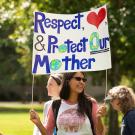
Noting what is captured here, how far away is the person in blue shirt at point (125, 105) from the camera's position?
20.7ft

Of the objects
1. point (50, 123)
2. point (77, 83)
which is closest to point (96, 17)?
point (77, 83)

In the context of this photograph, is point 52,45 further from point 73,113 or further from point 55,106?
point 73,113

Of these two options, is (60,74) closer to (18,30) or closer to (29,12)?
(29,12)

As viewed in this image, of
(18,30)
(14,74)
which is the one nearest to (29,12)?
(18,30)

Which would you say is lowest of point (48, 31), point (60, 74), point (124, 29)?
point (60, 74)

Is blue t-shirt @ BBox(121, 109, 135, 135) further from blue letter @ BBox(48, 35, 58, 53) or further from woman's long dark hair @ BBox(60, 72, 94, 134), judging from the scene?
blue letter @ BBox(48, 35, 58, 53)

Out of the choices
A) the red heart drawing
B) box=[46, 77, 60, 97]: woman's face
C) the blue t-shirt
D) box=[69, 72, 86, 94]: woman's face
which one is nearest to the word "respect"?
the red heart drawing

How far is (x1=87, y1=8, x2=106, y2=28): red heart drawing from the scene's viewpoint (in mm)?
7184

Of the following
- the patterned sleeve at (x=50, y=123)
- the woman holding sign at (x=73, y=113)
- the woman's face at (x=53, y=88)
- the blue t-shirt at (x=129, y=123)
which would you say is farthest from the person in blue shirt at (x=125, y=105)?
the woman's face at (x=53, y=88)

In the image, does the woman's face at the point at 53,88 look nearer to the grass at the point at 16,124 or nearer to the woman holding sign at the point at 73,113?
the woman holding sign at the point at 73,113

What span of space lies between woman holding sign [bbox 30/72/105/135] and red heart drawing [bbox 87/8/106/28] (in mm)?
744

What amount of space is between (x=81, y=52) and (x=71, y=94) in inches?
27.0

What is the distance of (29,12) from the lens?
19.1m

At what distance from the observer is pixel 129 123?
6328 millimetres
